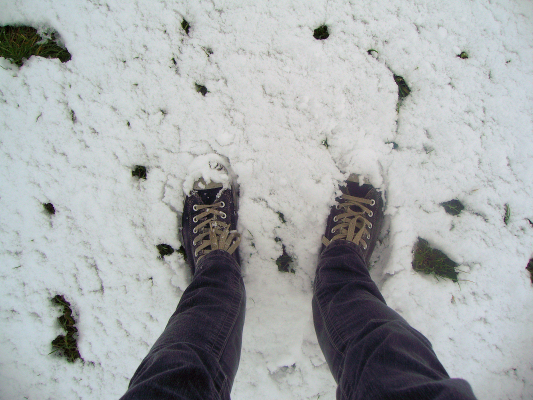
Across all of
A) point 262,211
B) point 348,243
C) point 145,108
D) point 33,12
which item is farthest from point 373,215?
point 33,12

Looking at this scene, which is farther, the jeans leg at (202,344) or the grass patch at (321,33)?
the grass patch at (321,33)

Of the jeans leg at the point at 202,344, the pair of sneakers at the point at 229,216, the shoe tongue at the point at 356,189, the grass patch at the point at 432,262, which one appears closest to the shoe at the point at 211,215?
the pair of sneakers at the point at 229,216

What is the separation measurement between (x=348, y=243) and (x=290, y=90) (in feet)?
3.07

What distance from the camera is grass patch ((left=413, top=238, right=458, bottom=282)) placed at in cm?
165

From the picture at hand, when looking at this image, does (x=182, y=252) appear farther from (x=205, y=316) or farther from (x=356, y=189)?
(x=356, y=189)

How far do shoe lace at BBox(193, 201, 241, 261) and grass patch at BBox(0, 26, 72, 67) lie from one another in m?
1.20

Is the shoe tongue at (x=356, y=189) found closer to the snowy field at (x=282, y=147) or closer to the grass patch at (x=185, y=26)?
the snowy field at (x=282, y=147)

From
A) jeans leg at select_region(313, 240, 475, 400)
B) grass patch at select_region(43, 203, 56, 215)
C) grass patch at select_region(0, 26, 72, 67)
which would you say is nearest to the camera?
jeans leg at select_region(313, 240, 475, 400)

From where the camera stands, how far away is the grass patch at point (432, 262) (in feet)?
5.42

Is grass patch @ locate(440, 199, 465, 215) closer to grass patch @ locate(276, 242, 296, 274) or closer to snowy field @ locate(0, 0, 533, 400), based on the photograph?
snowy field @ locate(0, 0, 533, 400)

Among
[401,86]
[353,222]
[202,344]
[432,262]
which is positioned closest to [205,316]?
[202,344]

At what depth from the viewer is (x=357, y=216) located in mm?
1631

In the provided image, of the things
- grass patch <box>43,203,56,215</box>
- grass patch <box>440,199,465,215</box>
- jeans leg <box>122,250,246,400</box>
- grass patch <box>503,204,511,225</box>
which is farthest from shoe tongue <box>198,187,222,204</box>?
grass patch <box>503,204,511,225</box>

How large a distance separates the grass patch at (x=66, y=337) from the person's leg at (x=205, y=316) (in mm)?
860
